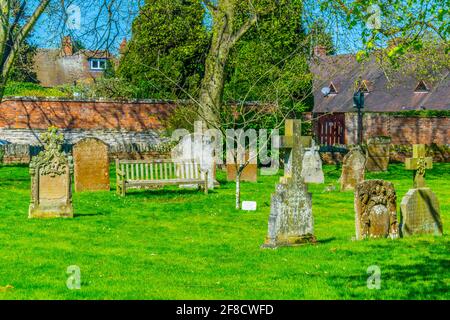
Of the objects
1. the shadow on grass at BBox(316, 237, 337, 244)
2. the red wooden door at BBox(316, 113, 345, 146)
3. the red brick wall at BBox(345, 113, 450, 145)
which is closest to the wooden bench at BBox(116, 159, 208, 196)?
the shadow on grass at BBox(316, 237, 337, 244)

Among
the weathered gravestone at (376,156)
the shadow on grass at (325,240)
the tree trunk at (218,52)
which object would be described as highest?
the tree trunk at (218,52)

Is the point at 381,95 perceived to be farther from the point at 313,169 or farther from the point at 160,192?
the point at 160,192

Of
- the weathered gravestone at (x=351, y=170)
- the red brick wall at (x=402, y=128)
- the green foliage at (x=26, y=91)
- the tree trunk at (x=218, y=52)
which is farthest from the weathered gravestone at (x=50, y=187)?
the green foliage at (x=26, y=91)

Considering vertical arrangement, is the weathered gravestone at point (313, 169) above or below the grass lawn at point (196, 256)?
above

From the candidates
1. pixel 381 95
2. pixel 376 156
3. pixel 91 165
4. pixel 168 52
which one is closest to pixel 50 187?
pixel 91 165

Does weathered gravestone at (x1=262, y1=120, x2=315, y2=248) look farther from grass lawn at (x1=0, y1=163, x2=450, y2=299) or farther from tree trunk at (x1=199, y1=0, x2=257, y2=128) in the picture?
tree trunk at (x1=199, y1=0, x2=257, y2=128)

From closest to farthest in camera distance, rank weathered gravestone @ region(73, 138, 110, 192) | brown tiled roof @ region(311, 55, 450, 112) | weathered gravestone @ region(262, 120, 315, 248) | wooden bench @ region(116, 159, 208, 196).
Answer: weathered gravestone @ region(262, 120, 315, 248)
wooden bench @ region(116, 159, 208, 196)
weathered gravestone @ region(73, 138, 110, 192)
brown tiled roof @ region(311, 55, 450, 112)

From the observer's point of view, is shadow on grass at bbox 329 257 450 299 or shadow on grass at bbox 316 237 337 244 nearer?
shadow on grass at bbox 329 257 450 299

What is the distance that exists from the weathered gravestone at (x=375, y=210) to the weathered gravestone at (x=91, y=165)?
426 inches

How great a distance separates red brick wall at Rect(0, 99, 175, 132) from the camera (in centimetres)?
3472

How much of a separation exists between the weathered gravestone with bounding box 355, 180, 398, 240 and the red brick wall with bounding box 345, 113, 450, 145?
27004 millimetres

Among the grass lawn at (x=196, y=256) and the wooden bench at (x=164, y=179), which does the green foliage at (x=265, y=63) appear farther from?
the grass lawn at (x=196, y=256)

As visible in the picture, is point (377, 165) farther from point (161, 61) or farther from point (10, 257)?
point (10, 257)

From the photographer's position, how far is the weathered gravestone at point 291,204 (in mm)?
13242
